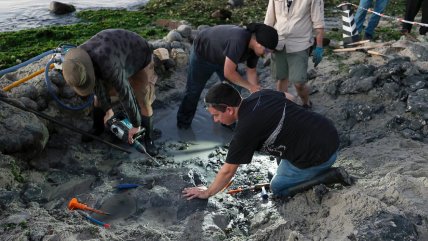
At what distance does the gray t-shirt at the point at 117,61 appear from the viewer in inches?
155

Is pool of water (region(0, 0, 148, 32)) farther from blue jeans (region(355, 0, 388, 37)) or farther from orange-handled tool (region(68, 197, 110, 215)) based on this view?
orange-handled tool (region(68, 197, 110, 215))

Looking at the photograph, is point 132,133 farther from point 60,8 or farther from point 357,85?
point 60,8

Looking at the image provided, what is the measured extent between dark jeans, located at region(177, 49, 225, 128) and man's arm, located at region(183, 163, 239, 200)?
190 centimetres

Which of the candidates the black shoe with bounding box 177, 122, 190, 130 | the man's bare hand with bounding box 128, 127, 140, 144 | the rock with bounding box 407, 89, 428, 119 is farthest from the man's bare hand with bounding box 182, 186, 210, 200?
the rock with bounding box 407, 89, 428, 119

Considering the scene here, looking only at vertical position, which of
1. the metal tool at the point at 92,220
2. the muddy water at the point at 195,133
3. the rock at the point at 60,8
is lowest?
the rock at the point at 60,8

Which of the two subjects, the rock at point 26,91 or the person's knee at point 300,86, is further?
the person's knee at point 300,86

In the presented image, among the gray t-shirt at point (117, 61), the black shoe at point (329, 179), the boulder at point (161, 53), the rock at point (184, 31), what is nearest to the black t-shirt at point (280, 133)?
the black shoe at point (329, 179)

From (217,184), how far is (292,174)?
0.77 meters

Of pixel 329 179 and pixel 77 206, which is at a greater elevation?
pixel 329 179

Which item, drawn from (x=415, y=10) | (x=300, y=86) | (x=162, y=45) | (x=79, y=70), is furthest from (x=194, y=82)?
(x=415, y=10)

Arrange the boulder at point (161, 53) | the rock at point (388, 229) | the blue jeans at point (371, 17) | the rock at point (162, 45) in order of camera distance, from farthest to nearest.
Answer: the blue jeans at point (371, 17) → the rock at point (162, 45) → the boulder at point (161, 53) → the rock at point (388, 229)

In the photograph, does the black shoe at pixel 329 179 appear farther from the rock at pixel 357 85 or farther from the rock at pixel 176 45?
the rock at pixel 176 45

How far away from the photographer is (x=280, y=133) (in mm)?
3359

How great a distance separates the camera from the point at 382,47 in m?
7.55
